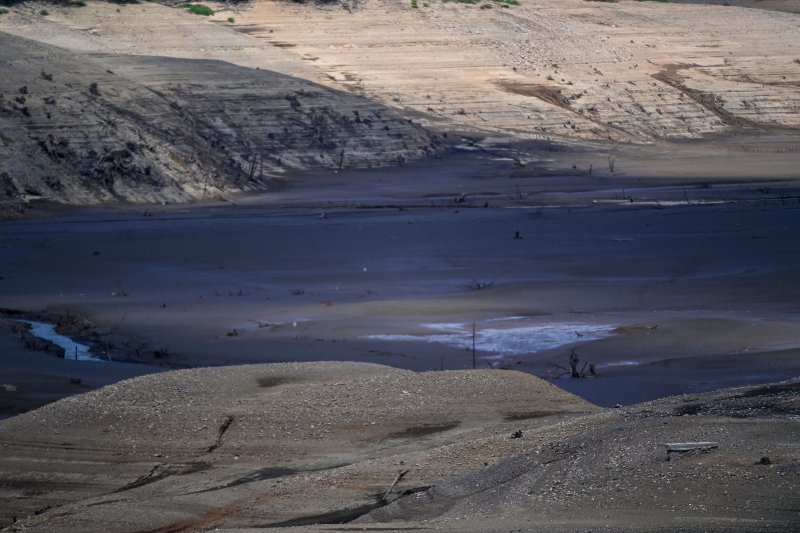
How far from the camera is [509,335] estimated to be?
14297 millimetres

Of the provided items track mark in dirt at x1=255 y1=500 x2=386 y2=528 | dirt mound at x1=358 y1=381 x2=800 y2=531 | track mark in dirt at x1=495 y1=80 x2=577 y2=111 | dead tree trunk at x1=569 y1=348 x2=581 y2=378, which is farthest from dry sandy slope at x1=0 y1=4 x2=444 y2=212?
dirt mound at x1=358 y1=381 x2=800 y2=531

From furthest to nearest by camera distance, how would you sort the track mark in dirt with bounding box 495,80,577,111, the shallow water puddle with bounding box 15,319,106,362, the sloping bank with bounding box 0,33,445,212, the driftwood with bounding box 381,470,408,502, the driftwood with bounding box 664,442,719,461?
the track mark in dirt with bounding box 495,80,577,111, the sloping bank with bounding box 0,33,445,212, the shallow water puddle with bounding box 15,319,106,362, the driftwood with bounding box 381,470,408,502, the driftwood with bounding box 664,442,719,461

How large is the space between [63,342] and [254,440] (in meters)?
6.07

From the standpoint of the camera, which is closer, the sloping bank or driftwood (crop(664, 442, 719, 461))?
driftwood (crop(664, 442, 719, 461))

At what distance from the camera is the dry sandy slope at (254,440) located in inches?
300

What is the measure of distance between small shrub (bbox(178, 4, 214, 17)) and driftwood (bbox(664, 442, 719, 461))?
39627mm

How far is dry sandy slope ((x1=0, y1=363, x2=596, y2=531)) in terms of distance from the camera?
25.0ft

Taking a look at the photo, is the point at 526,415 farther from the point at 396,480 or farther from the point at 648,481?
the point at 648,481

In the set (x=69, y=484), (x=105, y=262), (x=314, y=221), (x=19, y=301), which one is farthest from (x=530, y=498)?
(x=314, y=221)

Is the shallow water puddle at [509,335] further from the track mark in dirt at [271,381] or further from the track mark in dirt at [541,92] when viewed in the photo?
the track mark in dirt at [541,92]

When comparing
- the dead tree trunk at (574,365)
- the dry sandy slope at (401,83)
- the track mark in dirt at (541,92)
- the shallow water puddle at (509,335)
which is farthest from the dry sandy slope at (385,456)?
the track mark in dirt at (541,92)

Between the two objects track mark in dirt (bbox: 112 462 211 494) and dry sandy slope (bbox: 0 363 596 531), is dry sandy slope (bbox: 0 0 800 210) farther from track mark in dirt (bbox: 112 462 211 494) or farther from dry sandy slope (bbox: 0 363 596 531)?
track mark in dirt (bbox: 112 462 211 494)

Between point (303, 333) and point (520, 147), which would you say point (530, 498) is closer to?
point (303, 333)

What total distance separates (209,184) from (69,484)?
2160 cm
